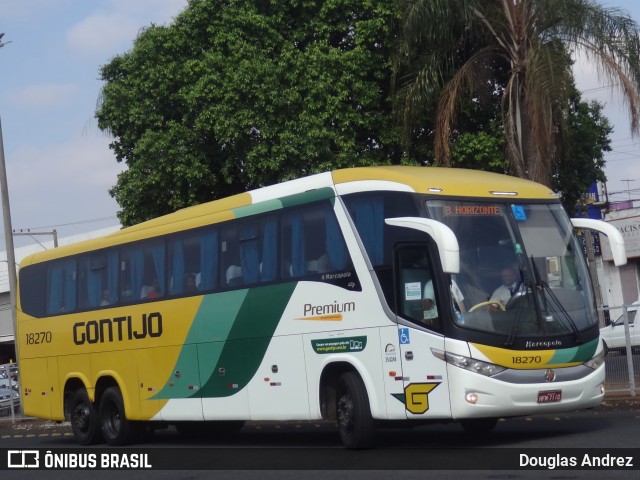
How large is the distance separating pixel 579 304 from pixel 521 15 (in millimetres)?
10596

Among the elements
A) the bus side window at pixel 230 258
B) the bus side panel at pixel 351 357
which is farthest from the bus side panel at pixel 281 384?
the bus side window at pixel 230 258

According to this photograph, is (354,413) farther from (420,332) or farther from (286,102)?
(286,102)

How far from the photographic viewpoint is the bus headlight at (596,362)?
13781 mm

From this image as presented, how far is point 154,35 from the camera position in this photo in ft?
92.5

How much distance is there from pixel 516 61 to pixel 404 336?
10941mm

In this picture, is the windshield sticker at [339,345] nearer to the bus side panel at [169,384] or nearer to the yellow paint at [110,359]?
the yellow paint at [110,359]

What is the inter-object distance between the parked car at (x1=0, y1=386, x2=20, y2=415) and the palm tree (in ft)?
49.8

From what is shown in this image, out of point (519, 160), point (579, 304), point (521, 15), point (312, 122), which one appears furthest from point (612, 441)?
point (312, 122)

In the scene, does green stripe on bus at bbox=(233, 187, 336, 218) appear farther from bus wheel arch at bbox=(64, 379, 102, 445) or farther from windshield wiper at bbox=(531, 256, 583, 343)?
bus wheel arch at bbox=(64, 379, 102, 445)

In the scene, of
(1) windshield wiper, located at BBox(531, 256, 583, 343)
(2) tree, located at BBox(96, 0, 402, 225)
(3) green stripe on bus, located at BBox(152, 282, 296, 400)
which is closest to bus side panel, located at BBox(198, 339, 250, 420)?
(3) green stripe on bus, located at BBox(152, 282, 296, 400)

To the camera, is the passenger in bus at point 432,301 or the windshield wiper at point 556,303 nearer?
the passenger in bus at point 432,301

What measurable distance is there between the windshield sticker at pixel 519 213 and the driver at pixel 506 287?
0.78m

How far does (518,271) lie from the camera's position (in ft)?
44.2

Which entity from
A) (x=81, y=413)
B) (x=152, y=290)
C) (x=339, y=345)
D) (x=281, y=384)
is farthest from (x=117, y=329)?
(x=339, y=345)
